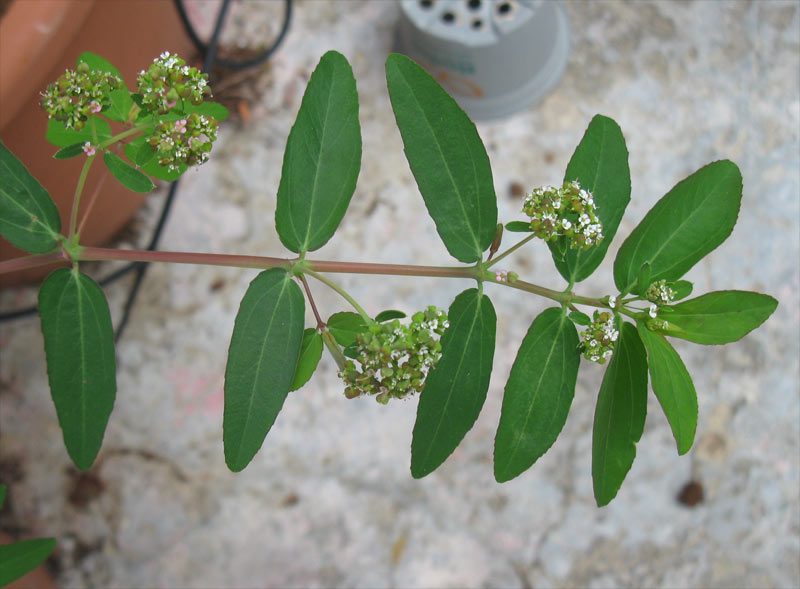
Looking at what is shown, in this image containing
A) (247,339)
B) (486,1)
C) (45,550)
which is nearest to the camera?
(247,339)

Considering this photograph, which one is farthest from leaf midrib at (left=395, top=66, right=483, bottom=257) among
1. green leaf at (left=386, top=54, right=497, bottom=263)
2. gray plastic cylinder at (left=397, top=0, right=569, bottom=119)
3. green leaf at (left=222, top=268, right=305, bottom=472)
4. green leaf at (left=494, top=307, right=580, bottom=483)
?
gray plastic cylinder at (left=397, top=0, right=569, bottom=119)

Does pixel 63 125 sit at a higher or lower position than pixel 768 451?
Result: higher

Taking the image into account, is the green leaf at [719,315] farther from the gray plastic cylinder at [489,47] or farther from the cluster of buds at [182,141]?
the gray plastic cylinder at [489,47]

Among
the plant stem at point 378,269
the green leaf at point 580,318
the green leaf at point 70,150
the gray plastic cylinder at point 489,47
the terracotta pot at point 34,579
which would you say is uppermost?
the gray plastic cylinder at point 489,47

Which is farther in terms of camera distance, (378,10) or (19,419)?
(378,10)

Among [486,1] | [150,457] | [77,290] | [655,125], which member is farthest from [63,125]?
[655,125]

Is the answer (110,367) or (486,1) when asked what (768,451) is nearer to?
(486,1)

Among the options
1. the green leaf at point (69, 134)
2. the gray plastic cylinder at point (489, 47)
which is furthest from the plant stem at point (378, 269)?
the gray plastic cylinder at point (489, 47)
